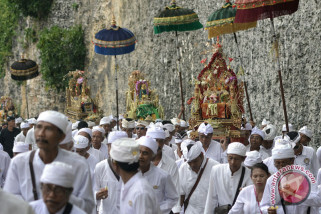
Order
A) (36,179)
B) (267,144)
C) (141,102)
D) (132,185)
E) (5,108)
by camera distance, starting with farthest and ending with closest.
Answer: (5,108)
(141,102)
(267,144)
(132,185)
(36,179)

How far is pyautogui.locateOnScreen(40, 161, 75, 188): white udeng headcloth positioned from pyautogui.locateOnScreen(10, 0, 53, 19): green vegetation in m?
32.2

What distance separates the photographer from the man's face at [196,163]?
8062mm

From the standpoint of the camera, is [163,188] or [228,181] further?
[228,181]

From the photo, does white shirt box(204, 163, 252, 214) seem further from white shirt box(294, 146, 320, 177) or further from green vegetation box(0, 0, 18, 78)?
green vegetation box(0, 0, 18, 78)

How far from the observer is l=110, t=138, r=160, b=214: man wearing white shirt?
516cm

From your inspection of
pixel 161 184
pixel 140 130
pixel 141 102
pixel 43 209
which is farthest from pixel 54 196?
pixel 141 102

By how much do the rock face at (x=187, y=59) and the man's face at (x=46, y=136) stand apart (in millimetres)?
9389

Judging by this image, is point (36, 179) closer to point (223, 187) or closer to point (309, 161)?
point (223, 187)

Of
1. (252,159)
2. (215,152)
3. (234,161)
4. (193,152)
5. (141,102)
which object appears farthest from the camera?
(141,102)

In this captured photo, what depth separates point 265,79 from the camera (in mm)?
16453

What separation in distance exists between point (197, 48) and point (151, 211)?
56.2 feet

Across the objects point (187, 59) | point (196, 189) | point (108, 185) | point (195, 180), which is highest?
point (187, 59)

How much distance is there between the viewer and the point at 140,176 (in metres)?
5.38

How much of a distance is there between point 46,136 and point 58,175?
0.79 metres
